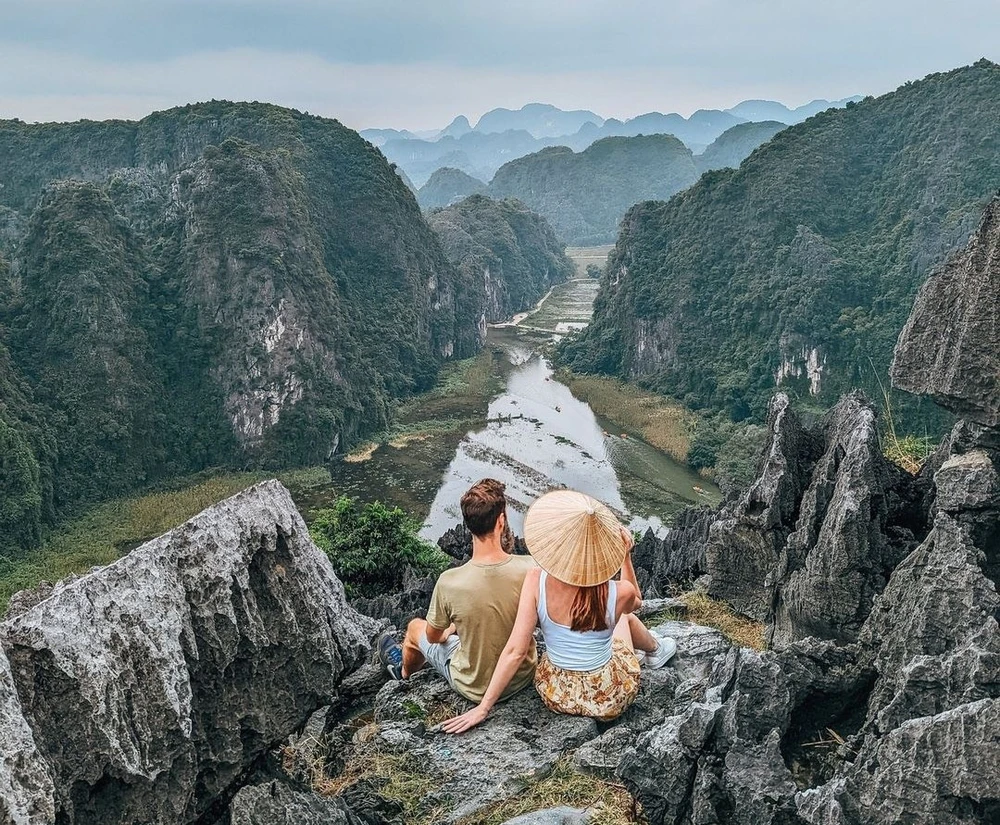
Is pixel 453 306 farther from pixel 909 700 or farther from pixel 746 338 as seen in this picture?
pixel 909 700

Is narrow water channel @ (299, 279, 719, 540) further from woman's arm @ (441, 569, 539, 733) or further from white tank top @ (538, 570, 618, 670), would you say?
white tank top @ (538, 570, 618, 670)

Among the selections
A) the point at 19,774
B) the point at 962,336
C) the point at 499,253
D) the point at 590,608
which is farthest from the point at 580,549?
the point at 499,253

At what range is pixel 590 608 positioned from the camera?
454 centimetres

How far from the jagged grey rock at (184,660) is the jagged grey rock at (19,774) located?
0.32 m

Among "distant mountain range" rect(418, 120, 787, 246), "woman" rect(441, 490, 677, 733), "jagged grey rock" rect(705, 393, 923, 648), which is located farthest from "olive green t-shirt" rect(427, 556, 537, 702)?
"distant mountain range" rect(418, 120, 787, 246)

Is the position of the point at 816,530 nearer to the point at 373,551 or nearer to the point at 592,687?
the point at 592,687

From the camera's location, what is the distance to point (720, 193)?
197 ft

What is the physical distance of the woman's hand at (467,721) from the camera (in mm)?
4863

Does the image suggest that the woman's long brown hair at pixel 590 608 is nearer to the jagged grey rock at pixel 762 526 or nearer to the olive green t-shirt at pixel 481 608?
the olive green t-shirt at pixel 481 608

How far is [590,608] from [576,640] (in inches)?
9.7

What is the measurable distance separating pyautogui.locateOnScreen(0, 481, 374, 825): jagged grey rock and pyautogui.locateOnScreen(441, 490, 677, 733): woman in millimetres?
1126

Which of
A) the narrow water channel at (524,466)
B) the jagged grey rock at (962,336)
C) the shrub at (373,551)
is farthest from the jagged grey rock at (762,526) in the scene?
the narrow water channel at (524,466)

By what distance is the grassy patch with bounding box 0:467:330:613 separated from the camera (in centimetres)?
2703

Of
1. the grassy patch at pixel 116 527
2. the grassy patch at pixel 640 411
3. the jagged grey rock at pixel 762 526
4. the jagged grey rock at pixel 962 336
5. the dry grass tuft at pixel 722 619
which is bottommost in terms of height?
the grassy patch at pixel 116 527
